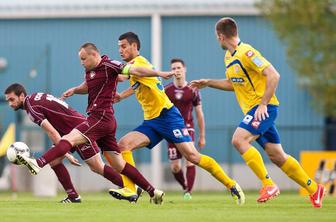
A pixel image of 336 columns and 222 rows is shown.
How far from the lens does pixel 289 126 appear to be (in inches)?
1256

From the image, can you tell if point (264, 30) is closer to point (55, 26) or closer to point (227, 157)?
point (227, 157)

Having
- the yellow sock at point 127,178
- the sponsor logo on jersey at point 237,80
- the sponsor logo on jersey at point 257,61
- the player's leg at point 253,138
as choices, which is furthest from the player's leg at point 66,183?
the sponsor logo on jersey at point 257,61

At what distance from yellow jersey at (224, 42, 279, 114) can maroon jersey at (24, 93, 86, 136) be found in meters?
2.46

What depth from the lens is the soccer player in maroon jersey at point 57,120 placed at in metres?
14.9

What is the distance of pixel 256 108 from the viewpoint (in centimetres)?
1393

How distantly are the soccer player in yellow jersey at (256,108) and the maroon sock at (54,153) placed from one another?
1.87 metres

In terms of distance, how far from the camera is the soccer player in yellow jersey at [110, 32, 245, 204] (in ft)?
48.6

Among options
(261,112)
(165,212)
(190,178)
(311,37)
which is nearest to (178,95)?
(190,178)

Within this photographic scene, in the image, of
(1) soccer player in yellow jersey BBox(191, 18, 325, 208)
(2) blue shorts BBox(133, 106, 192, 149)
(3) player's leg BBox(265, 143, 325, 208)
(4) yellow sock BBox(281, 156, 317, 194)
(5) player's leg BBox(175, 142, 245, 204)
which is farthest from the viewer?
(2) blue shorts BBox(133, 106, 192, 149)

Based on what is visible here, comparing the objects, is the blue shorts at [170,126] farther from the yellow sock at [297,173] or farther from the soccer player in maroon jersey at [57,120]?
the yellow sock at [297,173]

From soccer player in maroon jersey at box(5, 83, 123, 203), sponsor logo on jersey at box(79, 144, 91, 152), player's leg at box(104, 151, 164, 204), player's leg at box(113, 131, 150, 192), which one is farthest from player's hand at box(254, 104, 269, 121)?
sponsor logo on jersey at box(79, 144, 91, 152)

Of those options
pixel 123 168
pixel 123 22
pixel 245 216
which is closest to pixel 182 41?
pixel 123 22

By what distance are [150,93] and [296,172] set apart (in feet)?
7.62

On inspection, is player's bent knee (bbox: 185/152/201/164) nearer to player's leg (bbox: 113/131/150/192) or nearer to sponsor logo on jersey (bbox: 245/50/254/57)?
player's leg (bbox: 113/131/150/192)
